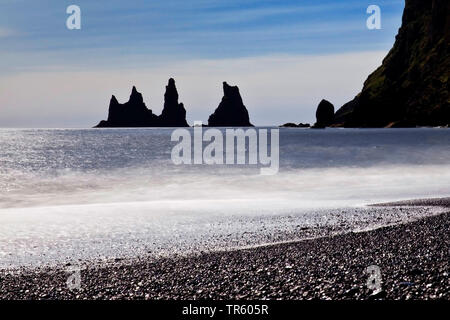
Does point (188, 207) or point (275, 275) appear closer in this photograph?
point (275, 275)

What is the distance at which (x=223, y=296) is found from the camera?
12453mm

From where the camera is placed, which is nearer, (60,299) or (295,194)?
(60,299)

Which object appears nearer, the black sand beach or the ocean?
the black sand beach

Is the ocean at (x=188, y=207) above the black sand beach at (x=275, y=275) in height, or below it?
below

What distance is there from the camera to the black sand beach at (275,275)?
12469mm

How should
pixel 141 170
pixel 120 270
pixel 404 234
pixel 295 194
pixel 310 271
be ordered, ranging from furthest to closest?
pixel 141 170 → pixel 295 194 → pixel 404 234 → pixel 120 270 → pixel 310 271

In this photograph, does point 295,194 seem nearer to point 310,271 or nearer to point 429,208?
point 429,208

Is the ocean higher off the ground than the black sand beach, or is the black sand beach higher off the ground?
the black sand beach

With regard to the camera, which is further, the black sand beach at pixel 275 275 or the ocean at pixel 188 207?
the ocean at pixel 188 207

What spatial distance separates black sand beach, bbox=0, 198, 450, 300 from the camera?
1247 centimetres

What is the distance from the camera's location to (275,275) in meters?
14.1

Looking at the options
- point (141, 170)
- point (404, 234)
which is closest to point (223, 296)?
point (404, 234)

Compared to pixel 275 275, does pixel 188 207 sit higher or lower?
lower

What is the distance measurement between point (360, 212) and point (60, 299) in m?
18.6
